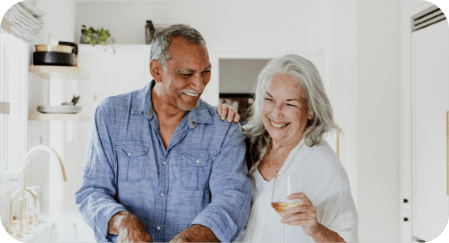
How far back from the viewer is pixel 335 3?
3.12m

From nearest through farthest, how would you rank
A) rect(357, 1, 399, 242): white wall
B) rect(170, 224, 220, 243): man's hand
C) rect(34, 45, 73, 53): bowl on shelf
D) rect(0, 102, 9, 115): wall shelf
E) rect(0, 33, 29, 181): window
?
1. rect(170, 224, 220, 243): man's hand
2. rect(0, 102, 9, 115): wall shelf
3. rect(0, 33, 29, 181): window
4. rect(34, 45, 73, 53): bowl on shelf
5. rect(357, 1, 399, 242): white wall

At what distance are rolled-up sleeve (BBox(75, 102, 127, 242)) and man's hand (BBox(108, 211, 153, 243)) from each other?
21 mm

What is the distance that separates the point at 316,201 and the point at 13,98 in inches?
75.3

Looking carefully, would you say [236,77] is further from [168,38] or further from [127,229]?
[127,229]

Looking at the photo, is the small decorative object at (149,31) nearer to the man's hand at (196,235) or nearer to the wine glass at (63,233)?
the wine glass at (63,233)

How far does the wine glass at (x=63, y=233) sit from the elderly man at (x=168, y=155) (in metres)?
0.06

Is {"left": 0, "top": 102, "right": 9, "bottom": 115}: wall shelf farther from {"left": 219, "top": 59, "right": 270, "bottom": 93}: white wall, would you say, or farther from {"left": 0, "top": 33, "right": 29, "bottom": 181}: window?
{"left": 219, "top": 59, "right": 270, "bottom": 93}: white wall

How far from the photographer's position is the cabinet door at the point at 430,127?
202cm

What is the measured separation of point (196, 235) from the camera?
3.18ft

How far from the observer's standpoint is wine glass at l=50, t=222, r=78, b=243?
1076 millimetres

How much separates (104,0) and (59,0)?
2.54 ft

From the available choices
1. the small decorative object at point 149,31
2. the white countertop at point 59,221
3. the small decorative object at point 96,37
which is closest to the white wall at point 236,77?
the small decorative object at point 149,31

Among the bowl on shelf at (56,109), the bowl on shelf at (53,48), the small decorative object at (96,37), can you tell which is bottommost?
the bowl on shelf at (56,109)

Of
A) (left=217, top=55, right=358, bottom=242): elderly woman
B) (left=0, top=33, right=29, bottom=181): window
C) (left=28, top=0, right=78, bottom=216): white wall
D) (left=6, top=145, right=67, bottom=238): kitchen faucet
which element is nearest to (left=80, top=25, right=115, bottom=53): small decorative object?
(left=28, top=0, right=78, bottom=216): white wall
